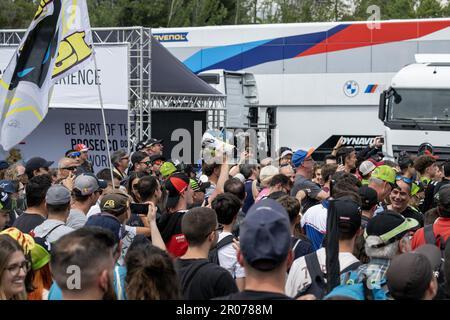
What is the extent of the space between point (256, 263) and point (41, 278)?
223 cm

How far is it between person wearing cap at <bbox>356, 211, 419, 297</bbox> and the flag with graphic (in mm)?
5061

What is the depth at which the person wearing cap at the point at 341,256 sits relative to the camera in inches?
218

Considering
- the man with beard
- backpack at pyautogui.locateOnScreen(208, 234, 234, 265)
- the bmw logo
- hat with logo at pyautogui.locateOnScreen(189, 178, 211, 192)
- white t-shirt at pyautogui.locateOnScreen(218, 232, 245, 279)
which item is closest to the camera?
the man with beard

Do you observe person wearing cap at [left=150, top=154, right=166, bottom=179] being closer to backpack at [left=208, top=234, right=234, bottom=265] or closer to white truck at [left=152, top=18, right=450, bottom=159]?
backpack at [left=208, top=234, right=234, bottom=265]

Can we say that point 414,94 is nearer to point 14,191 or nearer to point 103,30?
point 103,30

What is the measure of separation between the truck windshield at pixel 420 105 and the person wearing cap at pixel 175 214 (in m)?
12.2

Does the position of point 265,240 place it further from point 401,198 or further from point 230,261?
point 401,198

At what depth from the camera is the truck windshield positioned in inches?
755

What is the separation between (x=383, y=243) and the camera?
5.32 m

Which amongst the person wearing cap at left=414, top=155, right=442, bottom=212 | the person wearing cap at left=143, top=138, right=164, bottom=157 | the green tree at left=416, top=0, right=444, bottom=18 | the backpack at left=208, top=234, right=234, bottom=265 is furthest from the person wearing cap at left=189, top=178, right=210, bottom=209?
the green tree at left=416, top=0, right=444, bottom=18

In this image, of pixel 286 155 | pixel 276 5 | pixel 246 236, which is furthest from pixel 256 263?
pixel 276 5

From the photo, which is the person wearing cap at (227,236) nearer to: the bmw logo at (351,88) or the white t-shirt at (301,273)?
the white t-shirt at (301,273)

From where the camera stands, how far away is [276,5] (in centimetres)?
5822

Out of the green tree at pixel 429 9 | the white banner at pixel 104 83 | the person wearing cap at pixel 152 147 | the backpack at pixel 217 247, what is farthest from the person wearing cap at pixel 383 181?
the green tree at pixel 429 9
